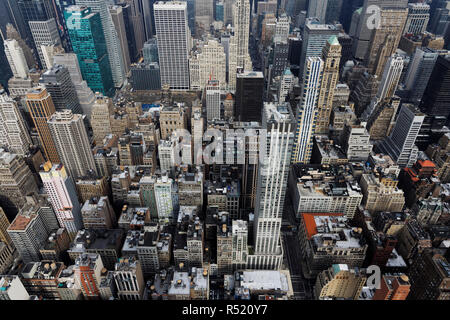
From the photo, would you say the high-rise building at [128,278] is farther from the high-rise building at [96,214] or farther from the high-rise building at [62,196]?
the high-rise building at [62,196]

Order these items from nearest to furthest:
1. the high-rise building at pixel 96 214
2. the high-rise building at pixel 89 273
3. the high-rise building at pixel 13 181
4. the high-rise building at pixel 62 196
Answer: the high-rise building at pixel 89 273, the high-rise building at pixel 62 196, the high-rise building at pixel 96 214, the high-rise building at pixel 13 181

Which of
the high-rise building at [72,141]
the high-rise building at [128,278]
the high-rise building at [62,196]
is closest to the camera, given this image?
the high-rise building at [128,278]

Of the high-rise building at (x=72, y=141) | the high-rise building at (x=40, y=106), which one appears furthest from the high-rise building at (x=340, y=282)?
the high-rise building at (x=40, y=106)

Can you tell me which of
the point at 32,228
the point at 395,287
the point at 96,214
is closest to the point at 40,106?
the point at 32,228

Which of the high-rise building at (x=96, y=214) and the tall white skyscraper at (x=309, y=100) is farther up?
the tall white skyscraper at (x=309, y=100)

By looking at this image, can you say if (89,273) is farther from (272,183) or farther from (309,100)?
(309,100)

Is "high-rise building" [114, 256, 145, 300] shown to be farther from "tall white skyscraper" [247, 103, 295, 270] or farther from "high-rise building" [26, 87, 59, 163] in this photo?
"high-rise building" [26, 87, 59, 163]
